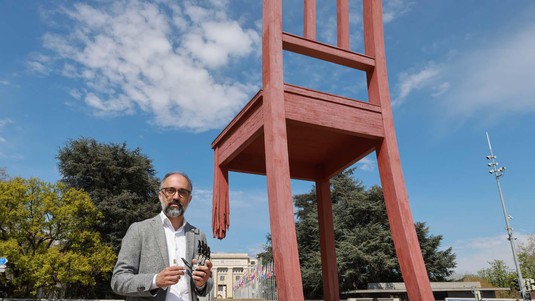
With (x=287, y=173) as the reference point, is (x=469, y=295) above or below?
below

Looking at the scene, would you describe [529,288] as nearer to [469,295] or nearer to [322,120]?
[469,295]

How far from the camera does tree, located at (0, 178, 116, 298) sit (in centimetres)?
1566

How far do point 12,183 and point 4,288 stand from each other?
4571mm

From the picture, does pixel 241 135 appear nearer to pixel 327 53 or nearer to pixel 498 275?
pixel 327 53

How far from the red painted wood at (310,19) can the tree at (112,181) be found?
54.5 feet

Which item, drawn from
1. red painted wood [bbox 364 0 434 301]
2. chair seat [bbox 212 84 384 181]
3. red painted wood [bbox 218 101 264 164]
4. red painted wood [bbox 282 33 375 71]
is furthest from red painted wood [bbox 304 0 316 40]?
red painted wood [bbox 218 101 264 164]

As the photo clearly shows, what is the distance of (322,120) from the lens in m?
4.62

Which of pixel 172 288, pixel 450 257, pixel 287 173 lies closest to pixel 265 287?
pixel 450 257

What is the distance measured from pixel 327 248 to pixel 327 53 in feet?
9.80

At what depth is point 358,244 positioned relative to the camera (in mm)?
21531

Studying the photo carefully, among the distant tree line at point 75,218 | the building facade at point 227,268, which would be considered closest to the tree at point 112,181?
the distant tree line at point 75,218

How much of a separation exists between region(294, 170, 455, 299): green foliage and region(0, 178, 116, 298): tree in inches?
415

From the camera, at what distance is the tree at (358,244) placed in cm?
2084

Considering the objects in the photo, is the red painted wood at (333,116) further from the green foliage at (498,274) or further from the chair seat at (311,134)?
the green foliage at (498,274)
